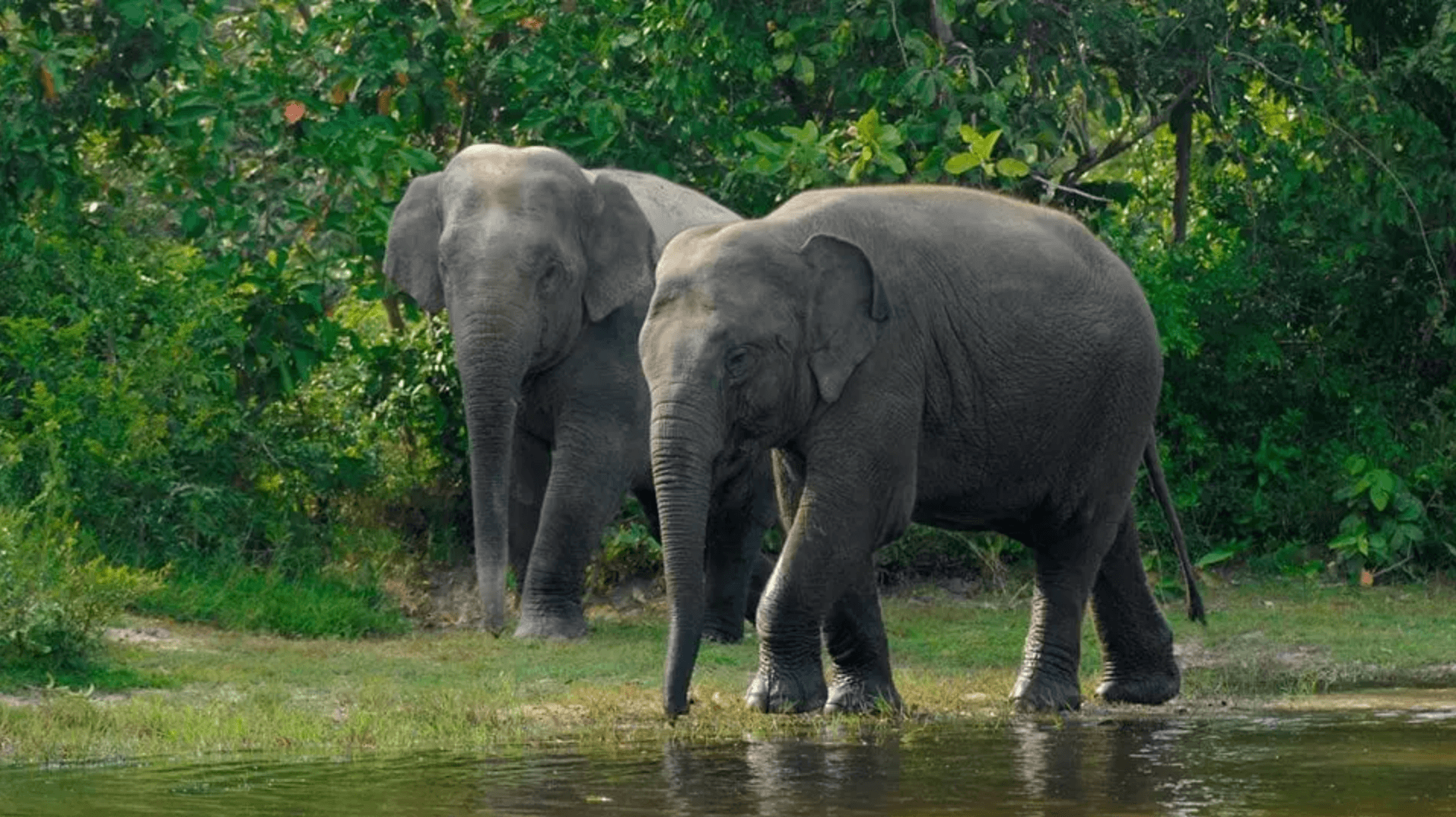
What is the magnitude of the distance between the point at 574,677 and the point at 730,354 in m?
2.28

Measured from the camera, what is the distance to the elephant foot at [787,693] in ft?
33.1

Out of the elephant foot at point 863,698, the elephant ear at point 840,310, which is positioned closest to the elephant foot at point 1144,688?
the elephant foot at point 863,698

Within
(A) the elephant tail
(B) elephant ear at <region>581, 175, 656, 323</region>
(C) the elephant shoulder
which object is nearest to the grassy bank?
(A) the elephant tail

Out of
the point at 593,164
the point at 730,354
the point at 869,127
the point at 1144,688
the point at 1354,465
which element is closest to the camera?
the point at 730,354

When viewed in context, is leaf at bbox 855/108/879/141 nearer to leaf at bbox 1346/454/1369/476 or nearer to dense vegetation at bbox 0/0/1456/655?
dense vegetation at bbox 0/0/1456/655

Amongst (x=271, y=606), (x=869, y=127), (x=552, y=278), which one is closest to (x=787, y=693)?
(x=552, y=278)

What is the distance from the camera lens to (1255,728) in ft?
32.0

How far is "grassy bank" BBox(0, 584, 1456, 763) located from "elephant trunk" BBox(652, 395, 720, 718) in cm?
37

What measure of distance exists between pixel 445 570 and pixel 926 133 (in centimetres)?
371

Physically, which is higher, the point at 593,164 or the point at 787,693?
the point at 593,164

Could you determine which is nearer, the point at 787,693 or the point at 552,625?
the point at 787,693

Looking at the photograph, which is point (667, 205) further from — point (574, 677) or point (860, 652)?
point (860, 652)

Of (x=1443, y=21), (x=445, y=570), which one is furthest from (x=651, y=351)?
(x=1443, y=21)

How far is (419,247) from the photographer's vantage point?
13445 mm
